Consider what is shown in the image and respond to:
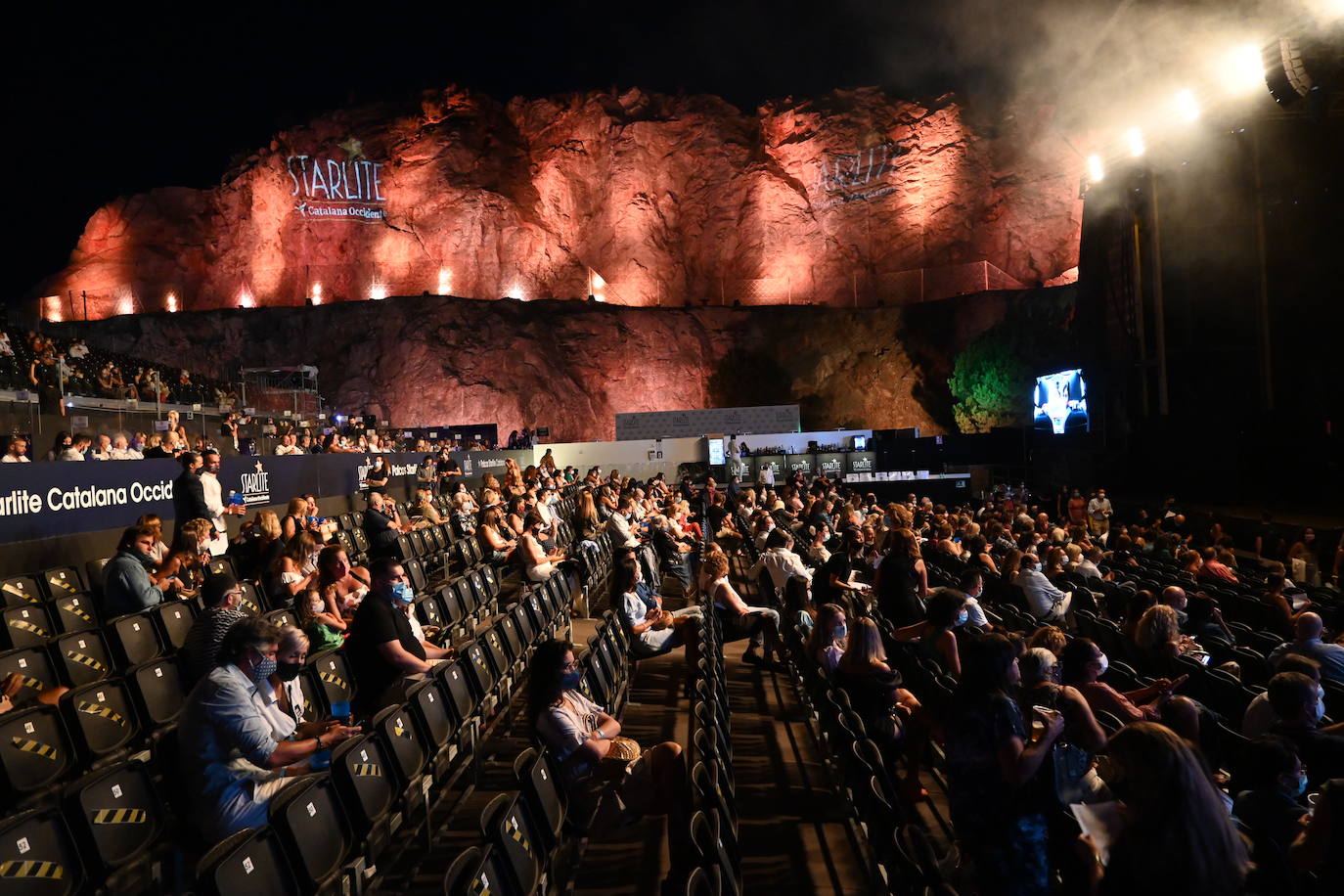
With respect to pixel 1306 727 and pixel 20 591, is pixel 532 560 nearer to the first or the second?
pixel 20 591

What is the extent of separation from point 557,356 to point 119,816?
4096 centimetres

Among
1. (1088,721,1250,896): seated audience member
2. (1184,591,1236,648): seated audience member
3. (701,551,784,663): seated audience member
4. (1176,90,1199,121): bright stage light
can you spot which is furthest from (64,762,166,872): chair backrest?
(1176,90,1199,121): bright stage light

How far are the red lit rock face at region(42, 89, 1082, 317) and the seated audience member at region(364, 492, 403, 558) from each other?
38.8 metres

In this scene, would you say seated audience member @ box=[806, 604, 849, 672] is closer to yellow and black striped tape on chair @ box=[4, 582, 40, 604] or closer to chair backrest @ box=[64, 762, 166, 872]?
chair backrest @ box=[64, 762, 166, 872]

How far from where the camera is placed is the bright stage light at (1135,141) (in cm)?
1794

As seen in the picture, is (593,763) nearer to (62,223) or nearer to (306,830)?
(306,830)

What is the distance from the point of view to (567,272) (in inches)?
1916

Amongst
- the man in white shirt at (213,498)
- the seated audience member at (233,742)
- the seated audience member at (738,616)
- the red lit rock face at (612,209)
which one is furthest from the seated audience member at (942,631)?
the red lit rock face at (612,209)

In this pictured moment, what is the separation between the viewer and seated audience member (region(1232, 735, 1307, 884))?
10.8 ft

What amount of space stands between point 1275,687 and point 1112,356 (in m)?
19.9

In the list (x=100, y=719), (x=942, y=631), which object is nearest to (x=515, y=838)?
(x=100, y=719)

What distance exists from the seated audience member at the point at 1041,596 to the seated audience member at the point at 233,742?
6.97 m

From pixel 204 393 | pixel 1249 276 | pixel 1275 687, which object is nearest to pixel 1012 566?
pixel 1275 687

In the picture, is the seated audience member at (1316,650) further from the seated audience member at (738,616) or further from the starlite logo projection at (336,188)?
the starlite logo projection at (336,188)
